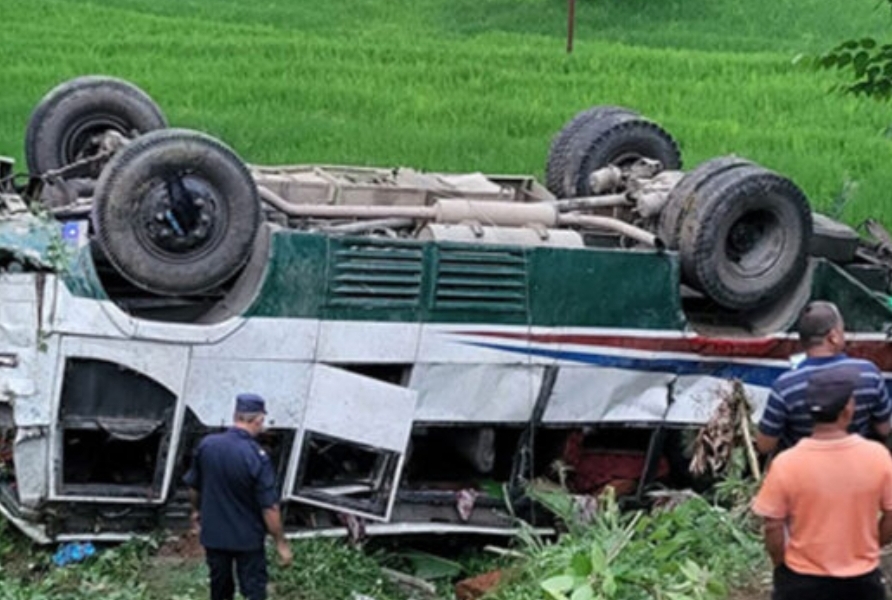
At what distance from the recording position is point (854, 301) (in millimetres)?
8336

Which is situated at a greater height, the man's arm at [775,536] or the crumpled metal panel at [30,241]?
the crumpled metal panel at [30,241]

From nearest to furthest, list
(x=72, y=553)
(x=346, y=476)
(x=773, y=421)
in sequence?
1. (x=773, y=421)
2. (x=72, y=553)
3. (x=346, y=476)

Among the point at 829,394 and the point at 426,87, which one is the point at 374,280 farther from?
the point at 426,87

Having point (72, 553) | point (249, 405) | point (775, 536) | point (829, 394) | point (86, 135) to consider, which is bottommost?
point (72, 553)

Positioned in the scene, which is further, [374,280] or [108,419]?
[374,280]

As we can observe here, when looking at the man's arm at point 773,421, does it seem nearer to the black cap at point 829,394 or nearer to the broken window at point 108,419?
the black cap at point 829,394

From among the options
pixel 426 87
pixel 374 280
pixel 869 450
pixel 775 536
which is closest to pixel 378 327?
pixel 374 280

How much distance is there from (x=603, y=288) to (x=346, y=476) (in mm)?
1421

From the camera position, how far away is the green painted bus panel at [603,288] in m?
7.74

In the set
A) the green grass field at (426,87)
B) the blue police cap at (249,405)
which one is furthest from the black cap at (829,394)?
the green grass field at (426,87)

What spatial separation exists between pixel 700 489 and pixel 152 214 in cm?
291

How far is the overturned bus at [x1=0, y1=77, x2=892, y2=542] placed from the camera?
7160 millimetres

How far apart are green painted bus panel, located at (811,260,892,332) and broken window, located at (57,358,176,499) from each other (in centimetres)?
318

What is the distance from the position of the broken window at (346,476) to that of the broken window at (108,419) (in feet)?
2.05
